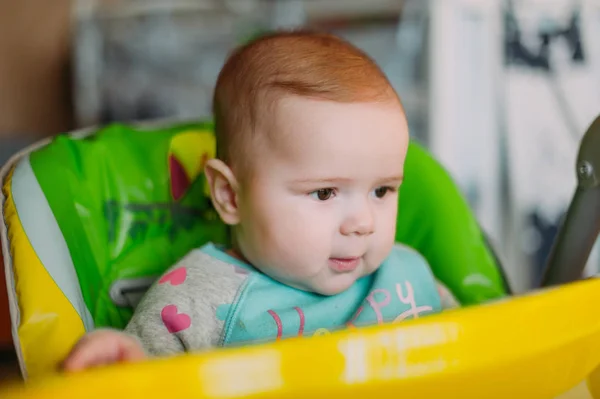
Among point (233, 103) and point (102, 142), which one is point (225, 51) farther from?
point (233, 103)

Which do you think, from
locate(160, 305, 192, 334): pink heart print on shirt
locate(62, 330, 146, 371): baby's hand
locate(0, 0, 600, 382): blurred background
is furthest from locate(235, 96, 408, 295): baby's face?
locate(0, 0, 600, 382): blurred background

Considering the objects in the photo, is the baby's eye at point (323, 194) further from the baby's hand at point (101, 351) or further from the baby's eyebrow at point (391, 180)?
the baby's hand at point (101, 351)

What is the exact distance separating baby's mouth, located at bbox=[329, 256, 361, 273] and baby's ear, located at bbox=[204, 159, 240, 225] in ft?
0.39

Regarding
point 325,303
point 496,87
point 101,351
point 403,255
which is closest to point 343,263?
point 325,303

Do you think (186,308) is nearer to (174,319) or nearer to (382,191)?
(174,319)

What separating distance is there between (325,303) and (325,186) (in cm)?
15

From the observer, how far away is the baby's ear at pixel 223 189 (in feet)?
2.52

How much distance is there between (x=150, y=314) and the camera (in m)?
0.71

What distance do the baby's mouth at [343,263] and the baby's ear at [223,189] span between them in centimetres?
12

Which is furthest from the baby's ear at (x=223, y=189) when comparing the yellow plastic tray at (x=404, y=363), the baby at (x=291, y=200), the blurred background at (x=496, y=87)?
the blurred background at (x=496, y=87)

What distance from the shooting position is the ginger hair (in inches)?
27.7

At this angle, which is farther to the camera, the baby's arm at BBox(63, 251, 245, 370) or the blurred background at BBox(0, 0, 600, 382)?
the blurred background at BBox(0, 0, 600, 382)

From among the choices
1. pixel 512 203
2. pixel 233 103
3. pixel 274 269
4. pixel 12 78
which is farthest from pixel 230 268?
pixel 12 78

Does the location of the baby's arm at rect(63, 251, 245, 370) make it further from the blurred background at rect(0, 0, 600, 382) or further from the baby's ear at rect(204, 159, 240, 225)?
the blurred background at rect(0, 0, 600, 382)
